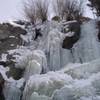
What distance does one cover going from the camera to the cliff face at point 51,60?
708cm

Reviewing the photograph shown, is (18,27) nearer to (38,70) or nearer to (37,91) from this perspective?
(38,70)

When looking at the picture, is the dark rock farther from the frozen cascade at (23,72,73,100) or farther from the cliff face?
the frozen cascade at (23,72,73,100)

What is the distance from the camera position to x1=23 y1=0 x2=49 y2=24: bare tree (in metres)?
14.0

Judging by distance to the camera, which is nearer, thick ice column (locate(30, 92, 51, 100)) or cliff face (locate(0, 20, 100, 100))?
thick ice column (locate(30, 92, 51, 100))

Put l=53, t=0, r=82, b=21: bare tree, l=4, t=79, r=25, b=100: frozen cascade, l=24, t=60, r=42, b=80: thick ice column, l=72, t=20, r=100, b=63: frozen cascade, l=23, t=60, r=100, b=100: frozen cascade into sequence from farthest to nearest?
l=53, t=0, r=82, b=21: bare tree < l=72, t=20, r=100, b=63: frozen cascade < l=24, t=60, r=42, b=80: thick ice column < l=4, t=79, r=25, b=100: frozen cascade < l=23, t=60, r=100, b=100: frozen cascade

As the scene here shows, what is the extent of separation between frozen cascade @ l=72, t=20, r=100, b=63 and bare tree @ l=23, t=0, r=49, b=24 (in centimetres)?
327

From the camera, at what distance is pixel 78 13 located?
13719mm

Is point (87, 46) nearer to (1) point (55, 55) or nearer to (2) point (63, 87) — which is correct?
(1) point (55, 55)

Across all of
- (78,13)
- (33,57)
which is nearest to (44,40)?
(33,57)

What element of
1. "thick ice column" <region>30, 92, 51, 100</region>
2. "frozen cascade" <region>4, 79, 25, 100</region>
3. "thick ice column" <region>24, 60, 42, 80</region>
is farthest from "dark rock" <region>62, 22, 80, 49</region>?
"thick ice column" <region>30, 92, 51, 100</region>

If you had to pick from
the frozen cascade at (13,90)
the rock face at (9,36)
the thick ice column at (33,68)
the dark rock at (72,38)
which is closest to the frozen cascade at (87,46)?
the dark rock at (72,38)

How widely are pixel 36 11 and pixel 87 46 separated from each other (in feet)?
15.2

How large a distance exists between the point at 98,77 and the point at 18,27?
20.5 feet

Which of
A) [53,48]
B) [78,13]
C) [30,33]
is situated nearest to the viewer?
[53,48]
